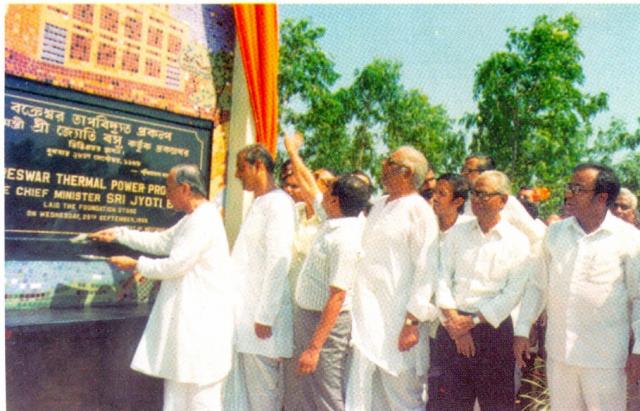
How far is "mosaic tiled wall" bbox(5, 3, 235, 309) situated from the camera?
3574mm

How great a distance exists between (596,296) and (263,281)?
5.50 feet

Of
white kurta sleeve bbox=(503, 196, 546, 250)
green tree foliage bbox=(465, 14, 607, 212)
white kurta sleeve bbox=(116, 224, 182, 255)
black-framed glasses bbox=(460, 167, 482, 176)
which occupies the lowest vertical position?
white kurta sleeve bbox=(116, 224, 182, 255)

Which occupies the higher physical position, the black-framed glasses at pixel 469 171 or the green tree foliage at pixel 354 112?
the green tree foliage at pixel 354 112

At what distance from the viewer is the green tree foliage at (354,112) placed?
65.4ft

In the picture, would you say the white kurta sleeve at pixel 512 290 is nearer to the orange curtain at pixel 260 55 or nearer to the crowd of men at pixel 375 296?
the crowd of men at pixel 375 296

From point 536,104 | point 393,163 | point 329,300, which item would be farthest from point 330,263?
point 536,104

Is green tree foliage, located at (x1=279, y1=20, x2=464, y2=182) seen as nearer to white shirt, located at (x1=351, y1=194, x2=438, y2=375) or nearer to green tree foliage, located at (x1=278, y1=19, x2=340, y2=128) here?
green tree foliage, located at (x1=278, y1=19, x2=340, y2=128)

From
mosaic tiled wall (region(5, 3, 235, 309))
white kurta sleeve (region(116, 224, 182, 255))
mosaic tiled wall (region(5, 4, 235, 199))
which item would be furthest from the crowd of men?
mosaic tiled wall (region(5, 4, 235, 199))

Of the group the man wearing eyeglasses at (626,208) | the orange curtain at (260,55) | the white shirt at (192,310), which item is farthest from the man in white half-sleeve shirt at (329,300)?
the man wearing eyeglasses at (626,208)

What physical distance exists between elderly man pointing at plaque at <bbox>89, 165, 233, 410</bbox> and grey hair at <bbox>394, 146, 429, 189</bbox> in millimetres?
1072

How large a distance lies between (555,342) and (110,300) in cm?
272

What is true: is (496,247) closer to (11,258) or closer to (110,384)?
(110,384)

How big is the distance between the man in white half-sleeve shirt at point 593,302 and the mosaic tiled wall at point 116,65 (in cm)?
267

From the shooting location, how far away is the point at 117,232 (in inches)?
143
